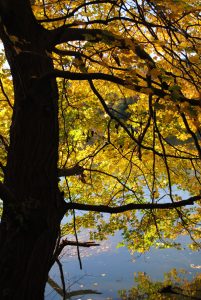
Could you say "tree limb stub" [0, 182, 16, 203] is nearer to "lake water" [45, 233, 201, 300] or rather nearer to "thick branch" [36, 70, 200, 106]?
"thick branch" [36, 70, 200, 106]

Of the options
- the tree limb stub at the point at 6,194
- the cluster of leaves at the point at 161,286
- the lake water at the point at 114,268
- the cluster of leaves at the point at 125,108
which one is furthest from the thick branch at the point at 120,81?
the lake water at the point at 114,268

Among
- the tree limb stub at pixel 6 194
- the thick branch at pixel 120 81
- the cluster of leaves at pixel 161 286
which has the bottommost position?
the cluster of leaves at pixel 161 286

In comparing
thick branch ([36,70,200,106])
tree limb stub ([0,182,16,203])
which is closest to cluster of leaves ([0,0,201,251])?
thick branch ([36,70,200,106])

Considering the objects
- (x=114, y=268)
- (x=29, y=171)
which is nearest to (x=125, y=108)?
(x=29, y=171)

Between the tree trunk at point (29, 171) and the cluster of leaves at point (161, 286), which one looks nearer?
the tree trunk at point (29, 171)

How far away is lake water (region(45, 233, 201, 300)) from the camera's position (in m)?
13.3

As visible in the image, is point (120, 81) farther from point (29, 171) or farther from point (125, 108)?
point (125, 108)

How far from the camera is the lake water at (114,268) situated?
525 inches

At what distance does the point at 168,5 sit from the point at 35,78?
114 centimetres

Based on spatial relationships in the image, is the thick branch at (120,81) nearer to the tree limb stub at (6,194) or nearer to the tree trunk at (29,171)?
the tree trunk at (29,171)

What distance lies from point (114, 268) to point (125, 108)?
9.51 metres

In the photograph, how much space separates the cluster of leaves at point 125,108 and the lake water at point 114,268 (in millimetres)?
3279

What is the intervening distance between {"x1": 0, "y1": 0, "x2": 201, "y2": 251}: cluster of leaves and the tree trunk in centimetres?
16

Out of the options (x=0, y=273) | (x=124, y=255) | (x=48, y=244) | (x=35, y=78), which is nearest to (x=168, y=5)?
(x=35, y=78)
